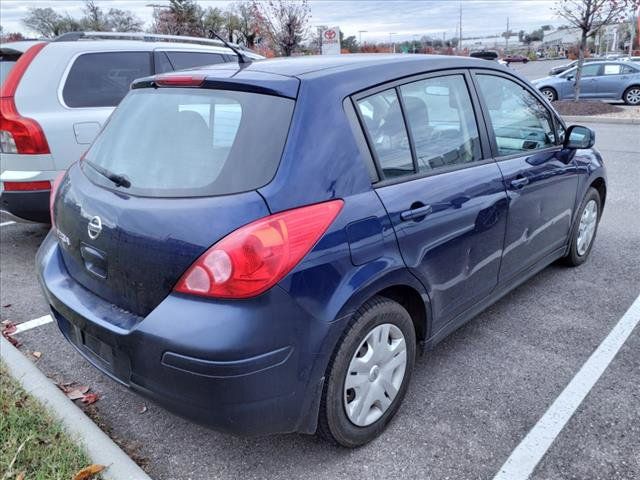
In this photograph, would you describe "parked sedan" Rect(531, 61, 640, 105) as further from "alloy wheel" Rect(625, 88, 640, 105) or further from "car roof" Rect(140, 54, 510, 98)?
"car roof" Rect(140, 54, 510, 98)

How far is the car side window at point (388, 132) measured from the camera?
2.44 meters

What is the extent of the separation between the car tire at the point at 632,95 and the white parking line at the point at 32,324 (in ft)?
63.5

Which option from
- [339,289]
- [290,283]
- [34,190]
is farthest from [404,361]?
[34,190]

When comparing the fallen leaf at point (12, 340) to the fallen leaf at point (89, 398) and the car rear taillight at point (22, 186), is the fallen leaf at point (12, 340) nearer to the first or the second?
the fallen leaf at point (89, 398)

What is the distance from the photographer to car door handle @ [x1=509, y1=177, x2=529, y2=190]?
3.19 m

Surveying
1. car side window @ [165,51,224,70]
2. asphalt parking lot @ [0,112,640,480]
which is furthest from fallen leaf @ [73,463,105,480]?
car side window @ [165,51,224,70]

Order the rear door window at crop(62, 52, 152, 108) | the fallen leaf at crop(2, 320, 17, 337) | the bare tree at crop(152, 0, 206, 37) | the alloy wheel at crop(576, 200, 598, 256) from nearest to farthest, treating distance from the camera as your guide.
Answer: the fallen leaf at crop(2, 320, 17, 337) → the alloy wheel at crop(576, 200, 598, 256) → the rear door window at crop(62, 52, 152, 108) → the bare tree at crop(152, 0, 206, 37)

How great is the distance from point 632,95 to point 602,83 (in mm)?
1003

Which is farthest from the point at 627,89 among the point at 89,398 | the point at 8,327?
the point at 89,398

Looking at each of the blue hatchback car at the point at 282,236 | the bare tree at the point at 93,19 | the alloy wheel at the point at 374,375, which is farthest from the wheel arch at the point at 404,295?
the bare tree at the point at 93,19

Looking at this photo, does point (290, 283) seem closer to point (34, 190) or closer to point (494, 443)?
point (494, 443)

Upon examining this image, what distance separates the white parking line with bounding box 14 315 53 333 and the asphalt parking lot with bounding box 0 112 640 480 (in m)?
0.05

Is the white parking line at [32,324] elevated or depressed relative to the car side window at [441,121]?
depressed

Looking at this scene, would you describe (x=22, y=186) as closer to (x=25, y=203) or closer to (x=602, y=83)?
(x=25, y=203)
